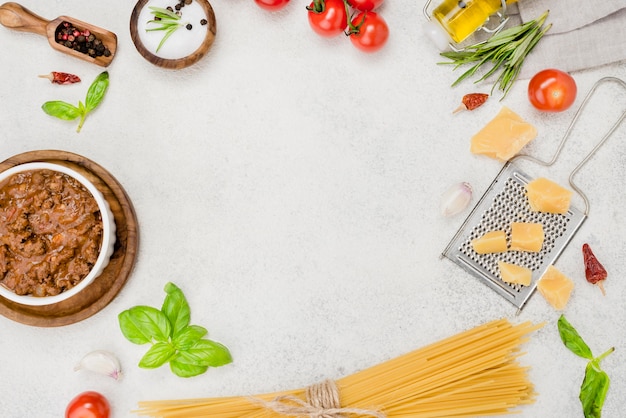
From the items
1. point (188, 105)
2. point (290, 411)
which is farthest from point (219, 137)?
point (290, 411)

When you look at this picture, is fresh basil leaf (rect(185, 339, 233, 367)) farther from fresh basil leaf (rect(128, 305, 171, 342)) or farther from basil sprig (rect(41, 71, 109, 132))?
basil sprig (rect(41, 71, 109, 132))

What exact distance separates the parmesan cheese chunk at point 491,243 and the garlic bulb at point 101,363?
1.06 meters

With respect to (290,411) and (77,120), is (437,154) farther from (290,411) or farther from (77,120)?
(77,120)

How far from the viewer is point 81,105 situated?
1.88 m

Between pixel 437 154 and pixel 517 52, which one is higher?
pixel 517 52

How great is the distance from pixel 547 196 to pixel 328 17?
2.56ft

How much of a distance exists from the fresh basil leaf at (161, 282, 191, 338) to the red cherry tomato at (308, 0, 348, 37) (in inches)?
32.7

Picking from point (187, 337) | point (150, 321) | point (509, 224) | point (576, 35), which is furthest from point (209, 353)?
point (576, 35)

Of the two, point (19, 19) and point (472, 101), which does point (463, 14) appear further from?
point (19, 19)

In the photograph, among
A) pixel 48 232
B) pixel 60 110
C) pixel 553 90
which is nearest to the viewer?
pixel 48 232

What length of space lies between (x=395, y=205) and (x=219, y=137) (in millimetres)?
547

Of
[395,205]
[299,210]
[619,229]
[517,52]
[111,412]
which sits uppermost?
[517,52]

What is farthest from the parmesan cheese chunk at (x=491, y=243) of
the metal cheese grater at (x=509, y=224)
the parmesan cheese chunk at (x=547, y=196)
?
the parmesan cheese chunk at (x=547, y=196)

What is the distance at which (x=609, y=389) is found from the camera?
1.83 metres
